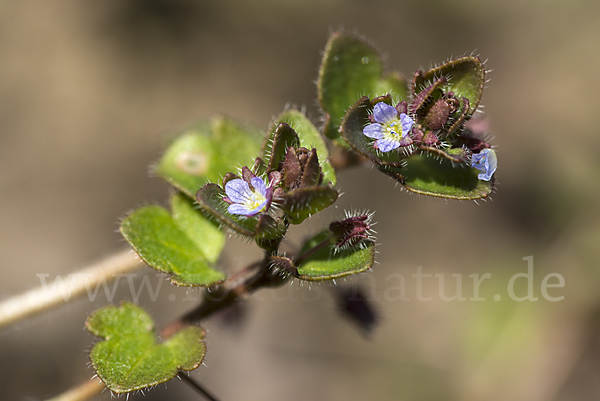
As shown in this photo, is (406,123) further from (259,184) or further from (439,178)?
(259,184)

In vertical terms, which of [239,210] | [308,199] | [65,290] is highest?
[308,199]

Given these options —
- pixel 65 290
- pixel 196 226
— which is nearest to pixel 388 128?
pixel 196 226

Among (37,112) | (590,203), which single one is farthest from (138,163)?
(590,203)

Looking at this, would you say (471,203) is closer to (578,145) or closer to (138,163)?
(578,145)

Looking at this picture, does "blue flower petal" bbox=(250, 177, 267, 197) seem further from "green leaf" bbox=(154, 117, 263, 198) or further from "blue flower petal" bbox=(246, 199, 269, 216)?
"green leaf" bbox=(154, 117, 263, 198)

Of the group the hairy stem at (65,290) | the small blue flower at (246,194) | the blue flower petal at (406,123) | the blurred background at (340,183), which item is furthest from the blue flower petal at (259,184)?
the blurred background at (340,183)

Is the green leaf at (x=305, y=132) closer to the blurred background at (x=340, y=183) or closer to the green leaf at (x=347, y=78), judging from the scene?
the green leaf at (x=347, y=78)

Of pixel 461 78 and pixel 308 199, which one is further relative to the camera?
pixel 461 78

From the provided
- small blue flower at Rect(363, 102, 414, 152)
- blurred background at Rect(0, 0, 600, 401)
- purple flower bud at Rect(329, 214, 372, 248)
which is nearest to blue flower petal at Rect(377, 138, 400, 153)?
small blue flower at Rect(363, 102, 414, 152)
